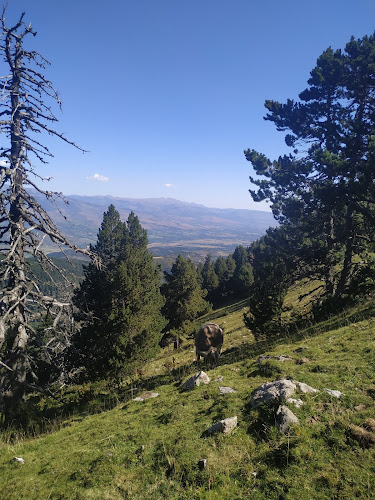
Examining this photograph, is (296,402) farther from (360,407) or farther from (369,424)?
(369,424)

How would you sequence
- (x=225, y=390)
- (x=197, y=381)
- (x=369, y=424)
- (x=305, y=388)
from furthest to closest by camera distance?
(x=197, y=381)
(x=225, y=390)
(x=305, y=388)
(x=369, y=424)

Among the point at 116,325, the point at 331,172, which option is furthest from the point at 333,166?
the point at 116,325

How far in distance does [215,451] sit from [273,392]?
1896mm

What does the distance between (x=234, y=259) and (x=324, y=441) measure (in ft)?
312

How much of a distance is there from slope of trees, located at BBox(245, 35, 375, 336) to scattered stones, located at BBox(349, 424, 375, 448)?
1371 centimetres

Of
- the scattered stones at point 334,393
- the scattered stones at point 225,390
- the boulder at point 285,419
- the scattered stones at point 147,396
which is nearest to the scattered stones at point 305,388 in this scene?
the scattered stones at point 334,393

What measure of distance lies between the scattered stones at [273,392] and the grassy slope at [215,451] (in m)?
0.28

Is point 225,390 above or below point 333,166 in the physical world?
below

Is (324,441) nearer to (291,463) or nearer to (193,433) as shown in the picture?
(291,463)

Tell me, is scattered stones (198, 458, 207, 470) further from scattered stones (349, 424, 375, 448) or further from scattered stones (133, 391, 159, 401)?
scattered stones (133, 391, 159, 401)

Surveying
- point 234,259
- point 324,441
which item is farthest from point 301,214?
point 234,259

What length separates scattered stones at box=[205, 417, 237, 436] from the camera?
571 cm

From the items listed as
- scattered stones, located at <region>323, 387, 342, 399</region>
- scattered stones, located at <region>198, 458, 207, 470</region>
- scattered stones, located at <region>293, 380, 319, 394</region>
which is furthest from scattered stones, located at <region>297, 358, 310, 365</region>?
scattered stones, located at <region>198, 458, 207, 470</region>

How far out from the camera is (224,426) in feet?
18.8
